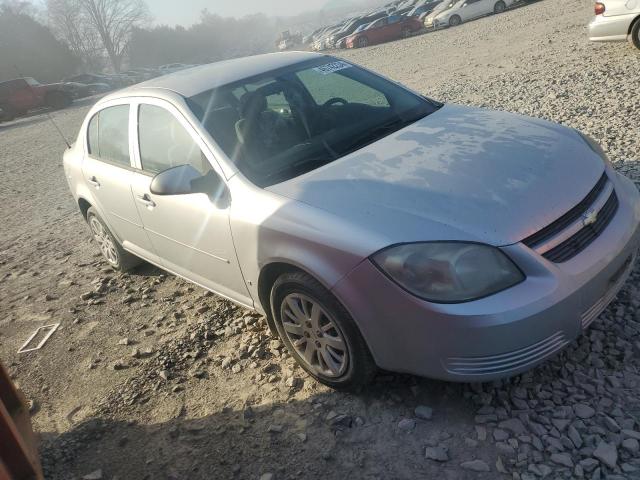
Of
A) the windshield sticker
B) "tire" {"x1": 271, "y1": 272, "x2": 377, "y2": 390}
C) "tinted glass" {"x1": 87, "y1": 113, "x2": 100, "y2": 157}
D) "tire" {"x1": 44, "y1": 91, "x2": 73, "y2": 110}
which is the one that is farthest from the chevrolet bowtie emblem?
"tire" {"x1": 44, "y1": 91, "x2": 73, "y2": 110}

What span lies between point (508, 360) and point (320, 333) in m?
0.94

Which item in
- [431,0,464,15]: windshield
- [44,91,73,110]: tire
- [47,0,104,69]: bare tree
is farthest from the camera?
Answer: [47,0,104,69]: bare tree

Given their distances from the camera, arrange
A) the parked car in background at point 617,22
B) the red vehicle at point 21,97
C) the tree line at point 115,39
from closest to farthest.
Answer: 1. the parked car in background at point 617,22
2. the red vehicle at point 21,97
3. the tree line at point 115,39

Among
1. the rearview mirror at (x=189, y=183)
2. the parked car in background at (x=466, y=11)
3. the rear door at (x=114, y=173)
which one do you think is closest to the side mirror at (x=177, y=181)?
the rearview mirror at (x=189, y=183)

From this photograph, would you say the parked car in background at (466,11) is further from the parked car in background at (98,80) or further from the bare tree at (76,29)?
the bare tree at (76,29)

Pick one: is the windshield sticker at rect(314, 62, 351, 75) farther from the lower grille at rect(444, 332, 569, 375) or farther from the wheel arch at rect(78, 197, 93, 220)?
the wheel arch at rect(78, 197, 93, 220)

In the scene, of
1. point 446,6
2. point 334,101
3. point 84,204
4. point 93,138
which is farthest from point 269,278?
point 446,6

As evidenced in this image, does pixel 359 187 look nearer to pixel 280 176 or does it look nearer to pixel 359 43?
pixel 280 176

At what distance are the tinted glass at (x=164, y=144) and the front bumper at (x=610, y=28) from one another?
24.8ft

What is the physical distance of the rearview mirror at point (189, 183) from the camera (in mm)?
2980

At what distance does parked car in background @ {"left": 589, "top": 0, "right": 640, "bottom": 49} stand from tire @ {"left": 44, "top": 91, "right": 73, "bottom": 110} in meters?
25.2

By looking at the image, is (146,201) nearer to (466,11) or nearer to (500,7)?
(466,11)

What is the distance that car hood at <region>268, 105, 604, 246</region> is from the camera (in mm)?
2303

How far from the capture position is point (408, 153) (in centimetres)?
291
